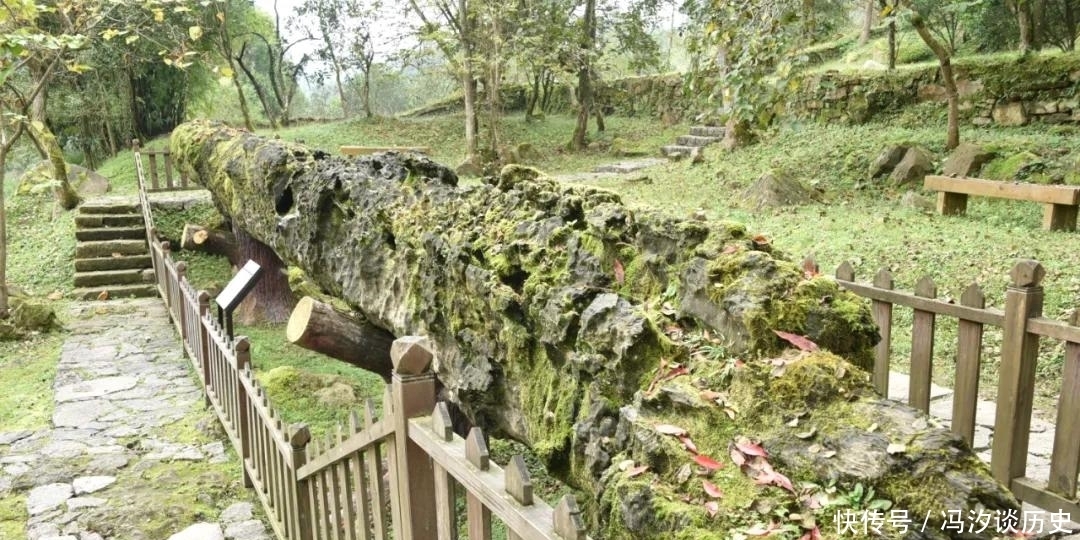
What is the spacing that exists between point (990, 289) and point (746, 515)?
541 centimetres

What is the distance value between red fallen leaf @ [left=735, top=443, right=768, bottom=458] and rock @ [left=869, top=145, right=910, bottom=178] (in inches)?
408

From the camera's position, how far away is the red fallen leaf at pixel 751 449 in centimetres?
229

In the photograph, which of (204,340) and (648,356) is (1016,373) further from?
(204,340)

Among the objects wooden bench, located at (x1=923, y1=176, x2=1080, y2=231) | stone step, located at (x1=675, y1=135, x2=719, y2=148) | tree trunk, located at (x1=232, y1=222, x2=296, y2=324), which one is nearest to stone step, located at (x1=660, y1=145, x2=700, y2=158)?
stone step, located at (x1=675, y1=135, x2=719, y2=148)

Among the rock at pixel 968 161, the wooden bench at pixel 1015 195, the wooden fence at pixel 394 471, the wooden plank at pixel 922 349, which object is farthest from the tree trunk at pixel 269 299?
the rock at pixel 968 161

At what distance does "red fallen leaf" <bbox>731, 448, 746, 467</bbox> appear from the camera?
2.29m

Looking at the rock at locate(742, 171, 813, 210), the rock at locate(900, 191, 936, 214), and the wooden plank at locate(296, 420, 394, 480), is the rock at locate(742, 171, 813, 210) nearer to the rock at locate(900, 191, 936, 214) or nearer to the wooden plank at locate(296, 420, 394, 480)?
the rock at locate(900, 191, 936, 214)

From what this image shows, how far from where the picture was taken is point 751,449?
2.31 meters

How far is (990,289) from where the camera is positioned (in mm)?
6375

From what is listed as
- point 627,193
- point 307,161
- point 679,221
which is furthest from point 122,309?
point 679,221

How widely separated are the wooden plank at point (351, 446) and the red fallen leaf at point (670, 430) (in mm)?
884

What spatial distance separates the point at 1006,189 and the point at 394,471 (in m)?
8.71

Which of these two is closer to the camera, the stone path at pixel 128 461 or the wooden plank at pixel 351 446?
the wooden plank at pixel 351 446

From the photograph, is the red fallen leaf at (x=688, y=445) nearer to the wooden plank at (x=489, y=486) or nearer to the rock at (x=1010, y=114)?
the wooden plank at (x=489, y=486)
